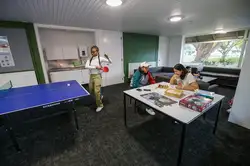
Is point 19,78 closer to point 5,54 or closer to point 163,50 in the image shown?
point 5,54

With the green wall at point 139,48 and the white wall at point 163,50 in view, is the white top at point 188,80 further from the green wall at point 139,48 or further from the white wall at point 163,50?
the white wall at point 163,50

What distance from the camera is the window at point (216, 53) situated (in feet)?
14.9

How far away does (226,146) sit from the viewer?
1.56 meters

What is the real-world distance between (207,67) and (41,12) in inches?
248

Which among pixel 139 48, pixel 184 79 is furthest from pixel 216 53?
pixel 184 79

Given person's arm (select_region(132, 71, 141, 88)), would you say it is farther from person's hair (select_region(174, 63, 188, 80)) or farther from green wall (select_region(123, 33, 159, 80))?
green wall (select_region(123, 33, 159, 80))

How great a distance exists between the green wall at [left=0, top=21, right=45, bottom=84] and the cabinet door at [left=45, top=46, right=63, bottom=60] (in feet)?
2.47

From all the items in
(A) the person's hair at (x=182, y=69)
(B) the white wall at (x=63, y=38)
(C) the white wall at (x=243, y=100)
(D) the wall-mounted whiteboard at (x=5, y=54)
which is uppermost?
(B) the white wall at (x=63, y=38)

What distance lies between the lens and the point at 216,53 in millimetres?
5090

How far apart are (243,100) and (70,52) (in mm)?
5041

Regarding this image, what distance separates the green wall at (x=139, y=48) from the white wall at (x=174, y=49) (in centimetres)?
107

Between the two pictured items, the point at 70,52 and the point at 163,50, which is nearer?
the point at 70,52

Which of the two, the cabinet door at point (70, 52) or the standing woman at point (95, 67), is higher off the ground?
the cabinet door at point (70, 52)

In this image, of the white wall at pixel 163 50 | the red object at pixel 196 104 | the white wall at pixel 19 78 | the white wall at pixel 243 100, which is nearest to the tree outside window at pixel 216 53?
the white wall at pixel 163 50
